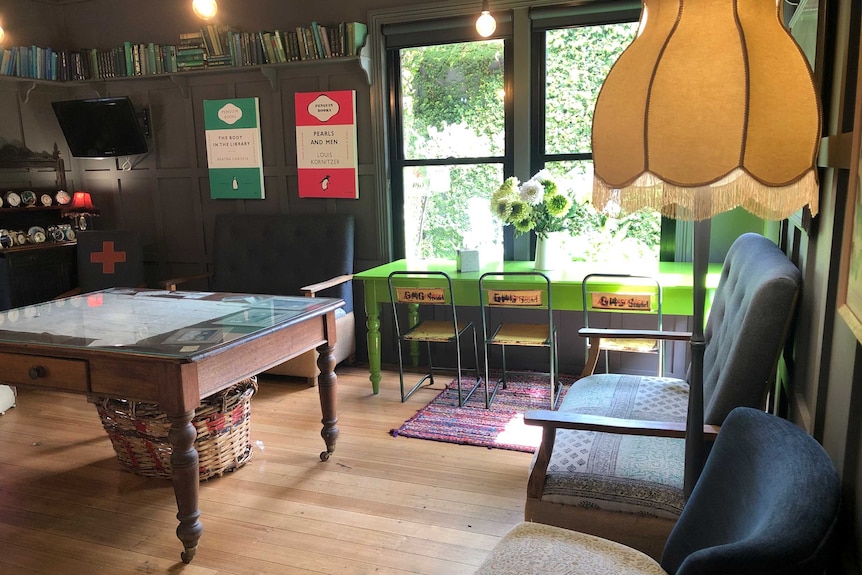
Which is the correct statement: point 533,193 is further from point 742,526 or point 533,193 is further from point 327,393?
point 742,526

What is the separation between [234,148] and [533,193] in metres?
2.38

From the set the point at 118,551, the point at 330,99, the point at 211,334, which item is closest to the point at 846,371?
the point at 211,334

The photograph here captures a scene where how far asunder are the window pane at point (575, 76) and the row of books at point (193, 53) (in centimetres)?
125

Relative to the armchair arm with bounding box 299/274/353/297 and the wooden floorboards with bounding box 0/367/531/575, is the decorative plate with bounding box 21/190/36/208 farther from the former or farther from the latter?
the armchair arm with bounding box 299/274/353/297

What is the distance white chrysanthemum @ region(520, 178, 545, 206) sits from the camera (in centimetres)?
356

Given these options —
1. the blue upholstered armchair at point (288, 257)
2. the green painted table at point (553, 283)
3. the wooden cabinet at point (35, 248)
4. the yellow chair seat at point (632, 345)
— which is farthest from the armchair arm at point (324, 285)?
the wooden cabinet at point (35, 248)

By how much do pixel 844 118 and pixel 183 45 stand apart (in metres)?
4.52

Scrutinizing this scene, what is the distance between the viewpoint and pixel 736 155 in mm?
1162

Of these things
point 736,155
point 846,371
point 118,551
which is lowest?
point 118,551

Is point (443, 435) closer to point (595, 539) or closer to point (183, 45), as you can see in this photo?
point (595, 539)

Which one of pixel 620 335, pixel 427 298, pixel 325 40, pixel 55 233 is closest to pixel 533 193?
pixel 427 298

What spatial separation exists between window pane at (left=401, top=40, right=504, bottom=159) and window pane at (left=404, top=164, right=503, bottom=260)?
0.39 feet

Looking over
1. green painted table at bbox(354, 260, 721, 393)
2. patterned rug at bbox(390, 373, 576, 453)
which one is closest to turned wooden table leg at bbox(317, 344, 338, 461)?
patterned rug at bbox(390, 373, 576, 453)

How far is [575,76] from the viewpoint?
155 inches
